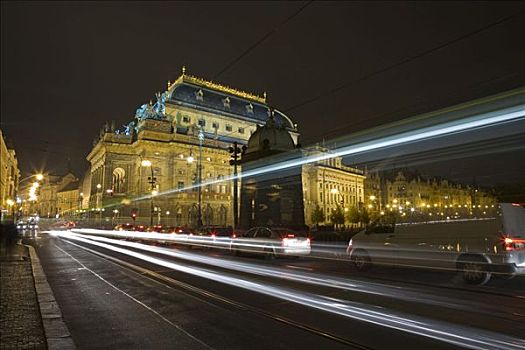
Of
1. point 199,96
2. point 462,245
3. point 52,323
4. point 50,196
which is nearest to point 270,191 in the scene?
point 462,245

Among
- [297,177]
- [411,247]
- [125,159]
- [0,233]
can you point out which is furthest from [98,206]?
[411,247]

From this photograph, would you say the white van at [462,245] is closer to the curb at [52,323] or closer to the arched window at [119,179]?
the curb at [52,323]

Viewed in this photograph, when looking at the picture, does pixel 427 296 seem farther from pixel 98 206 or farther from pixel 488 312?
pixel 98 206

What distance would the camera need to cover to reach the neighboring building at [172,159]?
257 ft

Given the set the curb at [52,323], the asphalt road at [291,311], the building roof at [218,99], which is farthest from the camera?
the building roof at [218,99]

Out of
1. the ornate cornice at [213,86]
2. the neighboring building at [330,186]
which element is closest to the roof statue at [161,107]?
the ornate cornice at [213,86]

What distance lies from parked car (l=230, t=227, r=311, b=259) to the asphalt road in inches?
224

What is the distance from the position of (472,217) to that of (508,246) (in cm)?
132

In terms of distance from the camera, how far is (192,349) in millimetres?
5629

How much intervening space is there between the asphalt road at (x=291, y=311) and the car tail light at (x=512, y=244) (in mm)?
1059

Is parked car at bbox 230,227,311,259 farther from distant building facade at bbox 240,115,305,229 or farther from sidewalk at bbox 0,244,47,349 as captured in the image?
sidewalk at bbox 0,244,47,349

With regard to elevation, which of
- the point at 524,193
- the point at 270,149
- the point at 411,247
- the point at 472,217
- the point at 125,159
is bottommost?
the point at 411,247

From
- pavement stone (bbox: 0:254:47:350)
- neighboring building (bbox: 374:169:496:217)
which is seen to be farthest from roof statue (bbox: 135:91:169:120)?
pavement stone (bbox: 0:254:47:350)

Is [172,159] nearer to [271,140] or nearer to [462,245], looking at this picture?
[271,140]
